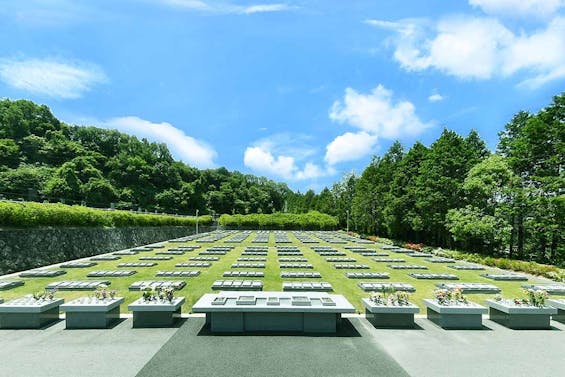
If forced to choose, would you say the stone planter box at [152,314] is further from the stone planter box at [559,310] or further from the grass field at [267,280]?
the stone planter box at [559,310]

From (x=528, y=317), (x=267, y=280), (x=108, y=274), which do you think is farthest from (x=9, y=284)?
(x=528, y=317)

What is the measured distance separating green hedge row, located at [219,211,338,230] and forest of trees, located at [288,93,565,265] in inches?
1114

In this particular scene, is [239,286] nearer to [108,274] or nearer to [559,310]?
[108,274]

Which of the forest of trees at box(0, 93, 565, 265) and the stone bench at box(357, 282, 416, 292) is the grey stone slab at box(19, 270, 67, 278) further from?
the stone bench at box(357, 282, 416, 292)

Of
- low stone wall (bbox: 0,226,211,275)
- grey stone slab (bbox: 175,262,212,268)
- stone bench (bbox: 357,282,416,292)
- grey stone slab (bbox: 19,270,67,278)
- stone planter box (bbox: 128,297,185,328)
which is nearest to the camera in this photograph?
stone planter box (bbox: 128,297,185,328)

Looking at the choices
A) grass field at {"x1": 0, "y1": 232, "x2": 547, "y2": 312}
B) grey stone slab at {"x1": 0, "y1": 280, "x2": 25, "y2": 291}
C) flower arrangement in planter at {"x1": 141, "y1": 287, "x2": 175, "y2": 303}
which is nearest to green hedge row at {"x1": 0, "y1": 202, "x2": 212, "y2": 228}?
grass field at {"x1": 0, "y1": 232, "x2": 547, "y2": 312}

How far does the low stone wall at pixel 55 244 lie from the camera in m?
18.4

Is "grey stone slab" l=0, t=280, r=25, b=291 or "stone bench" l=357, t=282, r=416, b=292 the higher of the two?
"stone bench" l=357, t=282, r=416, b=292

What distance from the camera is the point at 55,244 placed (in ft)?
72.5

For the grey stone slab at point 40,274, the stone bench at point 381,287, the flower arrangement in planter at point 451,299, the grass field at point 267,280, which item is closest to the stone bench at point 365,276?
the grass field at point 267,280

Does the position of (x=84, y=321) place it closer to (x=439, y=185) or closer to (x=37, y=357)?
(x=37, y=357)

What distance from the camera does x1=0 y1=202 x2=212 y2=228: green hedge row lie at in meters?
19.0

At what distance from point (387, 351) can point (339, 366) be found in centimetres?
152

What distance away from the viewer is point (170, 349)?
809cm
